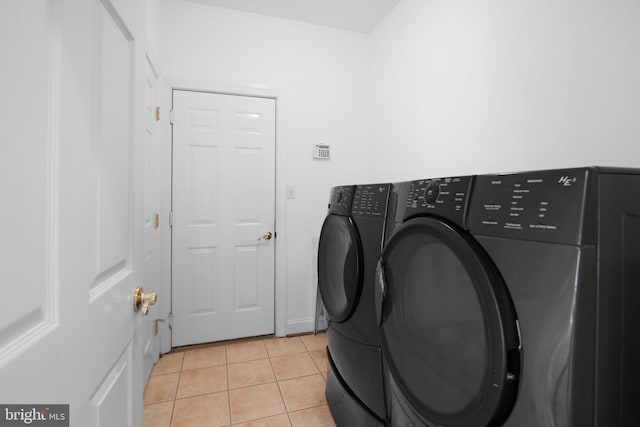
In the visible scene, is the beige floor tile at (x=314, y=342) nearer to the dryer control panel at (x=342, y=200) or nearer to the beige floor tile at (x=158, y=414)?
the beige floor tile at (x=158, y=414)

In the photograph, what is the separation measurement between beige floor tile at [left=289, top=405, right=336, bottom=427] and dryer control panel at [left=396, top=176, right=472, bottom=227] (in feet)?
4.19

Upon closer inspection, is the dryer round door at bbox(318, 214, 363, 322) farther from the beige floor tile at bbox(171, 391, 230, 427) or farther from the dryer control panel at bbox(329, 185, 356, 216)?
the beige floor tile at bbox(171, 391, 230, 427)

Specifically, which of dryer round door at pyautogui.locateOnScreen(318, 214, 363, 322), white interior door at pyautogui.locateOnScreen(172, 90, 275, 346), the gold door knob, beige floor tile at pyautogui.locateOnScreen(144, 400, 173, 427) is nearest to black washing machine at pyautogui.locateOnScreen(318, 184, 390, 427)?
dryer round door at pyautogui.locateOnScreen(318, 214, 363, 322)

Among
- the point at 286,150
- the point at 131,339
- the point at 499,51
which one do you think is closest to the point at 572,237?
the point at 131,339

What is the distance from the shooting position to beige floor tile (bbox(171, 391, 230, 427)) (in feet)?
5.20

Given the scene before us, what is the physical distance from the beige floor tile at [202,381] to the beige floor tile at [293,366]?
355 millimetres

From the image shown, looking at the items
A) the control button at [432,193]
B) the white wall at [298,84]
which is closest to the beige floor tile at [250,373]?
the white wall at [298,84]

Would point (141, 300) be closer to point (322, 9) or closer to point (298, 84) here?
point (298, 84)

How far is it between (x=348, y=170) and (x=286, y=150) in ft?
2.02

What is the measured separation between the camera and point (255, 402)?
1.75m

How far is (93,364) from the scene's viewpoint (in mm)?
567

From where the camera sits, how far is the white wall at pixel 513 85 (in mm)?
1110

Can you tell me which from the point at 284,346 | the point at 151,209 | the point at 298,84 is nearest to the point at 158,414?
the point at 284,346

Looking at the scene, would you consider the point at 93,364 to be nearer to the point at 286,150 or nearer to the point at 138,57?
the point at 138,57
